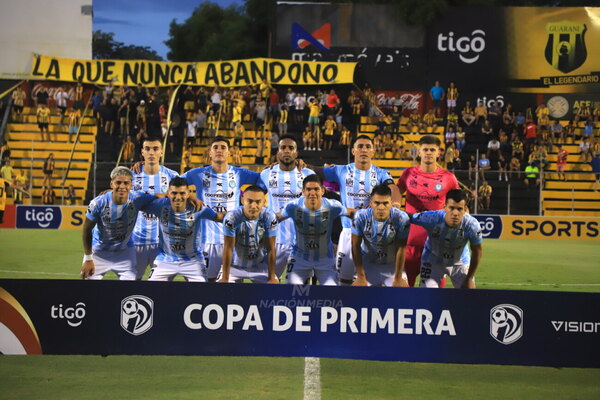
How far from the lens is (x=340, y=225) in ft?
40.8

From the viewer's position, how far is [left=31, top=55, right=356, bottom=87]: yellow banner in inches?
1396

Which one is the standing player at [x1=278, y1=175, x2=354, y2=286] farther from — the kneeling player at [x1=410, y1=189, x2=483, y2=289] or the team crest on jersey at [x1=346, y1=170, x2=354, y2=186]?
the team crest on jersey at [x1=346, y1=170, x2=354, y2=186]

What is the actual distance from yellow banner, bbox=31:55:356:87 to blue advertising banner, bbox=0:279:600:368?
2787 cm

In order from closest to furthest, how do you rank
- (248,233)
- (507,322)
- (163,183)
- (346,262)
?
1. (507,322)
2. (248,233)
3. (346,262)
4. (163,183)

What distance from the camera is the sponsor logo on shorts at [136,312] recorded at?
820 cm

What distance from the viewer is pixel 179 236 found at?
33.4 ft

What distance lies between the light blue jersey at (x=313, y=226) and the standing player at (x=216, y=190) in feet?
4.98

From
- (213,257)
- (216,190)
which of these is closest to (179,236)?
(213,257)

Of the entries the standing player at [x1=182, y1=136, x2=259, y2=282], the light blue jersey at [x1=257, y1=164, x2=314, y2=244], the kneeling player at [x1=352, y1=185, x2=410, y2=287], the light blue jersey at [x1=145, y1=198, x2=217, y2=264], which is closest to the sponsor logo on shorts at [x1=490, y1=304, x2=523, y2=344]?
the kneeling player at [x1=352, y1=185, x2=410, y2=287]

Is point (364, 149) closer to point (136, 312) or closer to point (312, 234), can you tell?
point (312, 234)

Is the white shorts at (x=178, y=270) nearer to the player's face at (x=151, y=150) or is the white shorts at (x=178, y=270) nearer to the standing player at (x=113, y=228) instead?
the standing player at (x=113, y=228)

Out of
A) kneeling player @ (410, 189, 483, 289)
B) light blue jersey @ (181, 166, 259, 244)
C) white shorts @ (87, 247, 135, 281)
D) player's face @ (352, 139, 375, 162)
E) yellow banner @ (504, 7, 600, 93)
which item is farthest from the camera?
yellow banner @ (504, 7, 600, 93)

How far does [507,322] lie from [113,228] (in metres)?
5.00

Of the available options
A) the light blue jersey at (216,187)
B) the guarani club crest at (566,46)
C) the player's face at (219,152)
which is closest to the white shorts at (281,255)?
the light blue jersey at (216,187)
